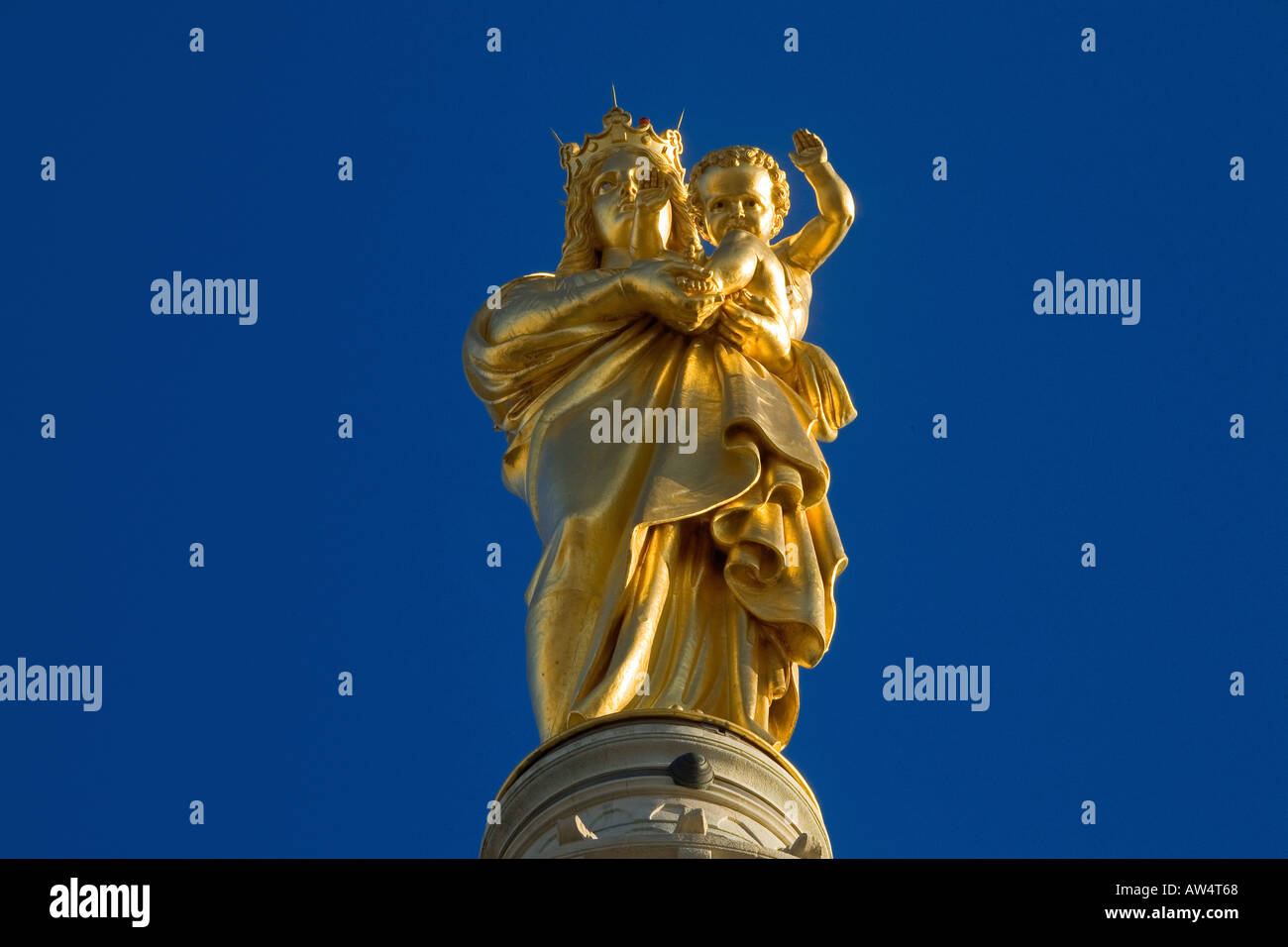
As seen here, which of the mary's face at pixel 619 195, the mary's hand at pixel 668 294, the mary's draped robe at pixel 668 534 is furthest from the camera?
the mary's face at pixel 619 195

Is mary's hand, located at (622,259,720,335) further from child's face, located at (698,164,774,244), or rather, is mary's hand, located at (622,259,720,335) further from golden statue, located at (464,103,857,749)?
child's face, located at (698,164,774,244)

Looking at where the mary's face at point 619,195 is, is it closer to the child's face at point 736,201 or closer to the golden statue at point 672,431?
the golden statue at point 672,431

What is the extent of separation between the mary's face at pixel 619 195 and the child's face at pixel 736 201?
17.4 inches

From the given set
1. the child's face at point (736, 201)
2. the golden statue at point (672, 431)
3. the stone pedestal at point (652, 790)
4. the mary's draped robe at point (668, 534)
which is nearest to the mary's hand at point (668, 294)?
the golden statue at point (672, 431)

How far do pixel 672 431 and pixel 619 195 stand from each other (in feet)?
8.99

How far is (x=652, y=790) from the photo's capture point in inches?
562

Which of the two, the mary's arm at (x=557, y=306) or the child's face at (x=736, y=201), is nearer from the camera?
the mary's arm at (x=557, y=306)

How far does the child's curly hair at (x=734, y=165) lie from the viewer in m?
19.3

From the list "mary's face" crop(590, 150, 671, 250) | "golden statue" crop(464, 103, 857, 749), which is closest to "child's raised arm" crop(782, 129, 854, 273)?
"golden statue" crop(464, 103, 857, 749)

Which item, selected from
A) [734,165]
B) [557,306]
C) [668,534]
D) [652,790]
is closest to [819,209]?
[734,165]

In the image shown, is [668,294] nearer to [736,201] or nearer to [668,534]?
[736,201]

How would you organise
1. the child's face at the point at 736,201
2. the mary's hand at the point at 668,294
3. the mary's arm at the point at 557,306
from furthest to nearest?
the child's face at the point at 736,201, the mary's arm at the point at 557,306, the mary's hand at the point at 668,294
